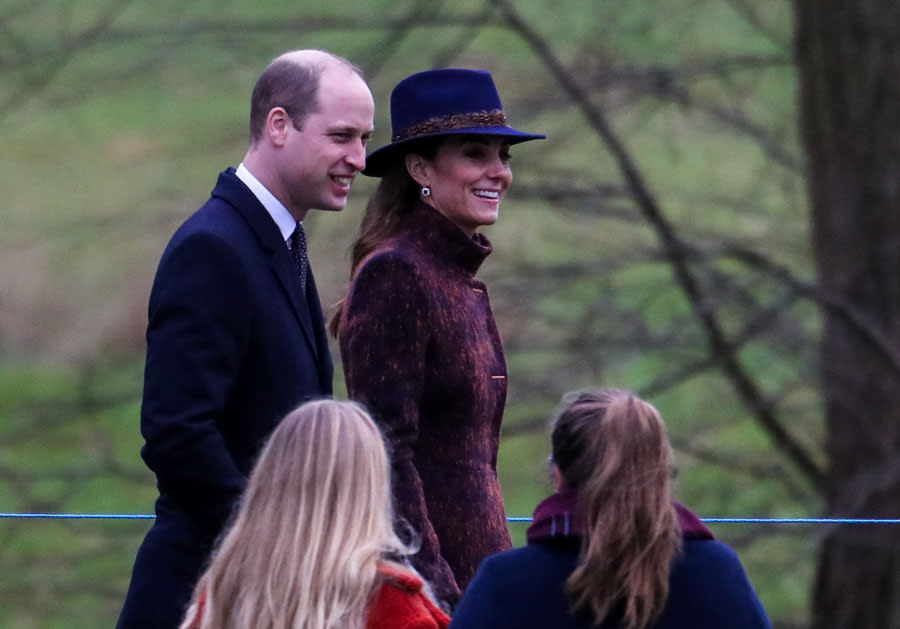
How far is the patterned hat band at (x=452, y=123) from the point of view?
10.8 ft

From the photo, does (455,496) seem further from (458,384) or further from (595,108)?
(595,108)

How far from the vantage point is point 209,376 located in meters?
2.82

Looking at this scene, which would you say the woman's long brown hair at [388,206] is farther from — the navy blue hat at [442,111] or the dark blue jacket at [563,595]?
the dark blue jacket at [563,595]

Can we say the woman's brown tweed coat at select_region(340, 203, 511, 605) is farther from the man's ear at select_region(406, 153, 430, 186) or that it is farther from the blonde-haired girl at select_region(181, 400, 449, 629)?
the blonde-haired girl at select_region(181, 400, 449, 629)

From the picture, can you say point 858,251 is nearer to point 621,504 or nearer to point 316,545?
point 621,504

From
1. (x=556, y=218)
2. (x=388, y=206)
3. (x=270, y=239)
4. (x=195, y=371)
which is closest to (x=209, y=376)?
(x=195, y=371)

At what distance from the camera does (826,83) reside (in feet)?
24.5

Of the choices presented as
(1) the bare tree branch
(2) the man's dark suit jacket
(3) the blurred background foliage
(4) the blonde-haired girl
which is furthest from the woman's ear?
(1) the bare tree branch

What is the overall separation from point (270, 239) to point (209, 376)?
316 millimetres

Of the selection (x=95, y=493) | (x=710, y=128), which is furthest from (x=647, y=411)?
(x=95, y=493)

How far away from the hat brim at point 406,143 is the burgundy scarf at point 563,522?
82cm

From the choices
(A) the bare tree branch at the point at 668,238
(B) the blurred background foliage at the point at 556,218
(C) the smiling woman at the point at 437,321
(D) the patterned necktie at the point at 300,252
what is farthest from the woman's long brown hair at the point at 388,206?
(A) the bare tree branch at the point at 668,238

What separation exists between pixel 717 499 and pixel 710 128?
172cm

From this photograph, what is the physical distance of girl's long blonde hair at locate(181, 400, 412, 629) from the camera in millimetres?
2508
